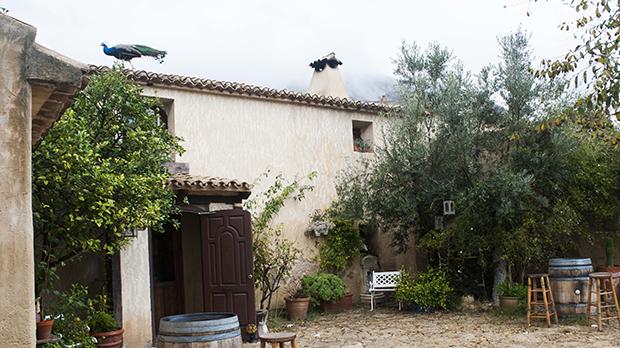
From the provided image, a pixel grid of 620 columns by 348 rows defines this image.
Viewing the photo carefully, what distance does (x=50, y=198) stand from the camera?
6.57m

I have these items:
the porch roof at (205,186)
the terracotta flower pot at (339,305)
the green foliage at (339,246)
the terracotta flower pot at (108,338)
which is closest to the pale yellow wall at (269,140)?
the green foliage at (339,246)

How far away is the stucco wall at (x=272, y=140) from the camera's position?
1216 centimetres

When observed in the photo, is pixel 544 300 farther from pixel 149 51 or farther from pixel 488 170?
pixel 149 51

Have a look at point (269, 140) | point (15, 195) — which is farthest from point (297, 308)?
point (15, 195)

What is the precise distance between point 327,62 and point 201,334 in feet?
38.6

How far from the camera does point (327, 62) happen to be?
649 inches

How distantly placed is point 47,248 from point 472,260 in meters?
9.44

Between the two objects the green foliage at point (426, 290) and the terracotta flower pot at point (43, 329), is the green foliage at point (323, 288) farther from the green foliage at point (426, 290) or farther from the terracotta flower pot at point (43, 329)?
the terracotta flower pot at point (43, 329)

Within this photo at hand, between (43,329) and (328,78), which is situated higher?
(328,78)

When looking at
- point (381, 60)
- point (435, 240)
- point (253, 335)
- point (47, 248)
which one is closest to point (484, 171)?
point (435, 240)

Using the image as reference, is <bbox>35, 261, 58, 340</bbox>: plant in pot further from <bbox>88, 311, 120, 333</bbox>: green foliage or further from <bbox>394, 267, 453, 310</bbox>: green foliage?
<bbox>394, 267, 453, 310</bbox>: green foliage

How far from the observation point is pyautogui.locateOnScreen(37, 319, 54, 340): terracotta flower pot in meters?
6.71

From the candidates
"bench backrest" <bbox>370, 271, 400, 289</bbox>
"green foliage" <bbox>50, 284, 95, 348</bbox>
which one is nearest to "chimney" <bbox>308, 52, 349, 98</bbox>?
"bench backrest" <bbox>370, 271, 400, 289</bbox>

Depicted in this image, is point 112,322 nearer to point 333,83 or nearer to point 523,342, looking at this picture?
point 523,342
